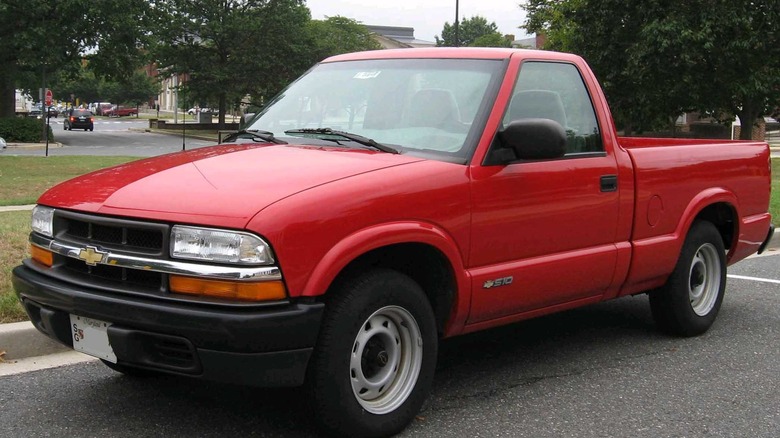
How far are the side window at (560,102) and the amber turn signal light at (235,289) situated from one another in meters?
1.74

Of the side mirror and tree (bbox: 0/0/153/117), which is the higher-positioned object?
tree (bbox: 0/0/153/117)

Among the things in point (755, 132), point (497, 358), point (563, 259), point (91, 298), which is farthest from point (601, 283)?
point (755, 132)

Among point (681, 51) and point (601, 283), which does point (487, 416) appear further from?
point (681, 51)

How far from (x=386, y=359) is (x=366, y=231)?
62 cm

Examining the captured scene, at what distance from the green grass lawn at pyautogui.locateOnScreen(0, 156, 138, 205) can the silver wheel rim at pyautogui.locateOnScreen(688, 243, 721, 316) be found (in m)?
9.35

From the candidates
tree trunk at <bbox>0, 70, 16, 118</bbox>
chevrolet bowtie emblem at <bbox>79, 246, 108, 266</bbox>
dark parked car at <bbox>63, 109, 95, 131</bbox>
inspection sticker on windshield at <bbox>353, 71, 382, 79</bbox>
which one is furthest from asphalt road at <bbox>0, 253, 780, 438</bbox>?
dark parked car at <bbox>63, 109, 95, 131</bbox>

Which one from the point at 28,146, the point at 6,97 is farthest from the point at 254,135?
the point at 6,97

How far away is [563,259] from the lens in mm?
4500

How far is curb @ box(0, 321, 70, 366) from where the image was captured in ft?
16.2

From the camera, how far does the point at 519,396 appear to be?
14.5ft

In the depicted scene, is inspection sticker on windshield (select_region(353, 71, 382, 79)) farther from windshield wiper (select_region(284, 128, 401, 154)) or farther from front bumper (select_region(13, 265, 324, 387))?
front bumper (select_region(13, 265, 324, 387))

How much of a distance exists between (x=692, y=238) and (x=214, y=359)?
12.0 feet

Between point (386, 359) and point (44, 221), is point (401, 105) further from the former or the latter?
point (44, 221)

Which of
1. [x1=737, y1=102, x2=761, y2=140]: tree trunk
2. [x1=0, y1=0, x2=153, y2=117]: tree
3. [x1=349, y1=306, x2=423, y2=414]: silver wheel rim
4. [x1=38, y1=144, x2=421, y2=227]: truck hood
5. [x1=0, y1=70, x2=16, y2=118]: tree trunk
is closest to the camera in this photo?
[x1=38, y1=144, x2=421, y2=227]: truck hood
